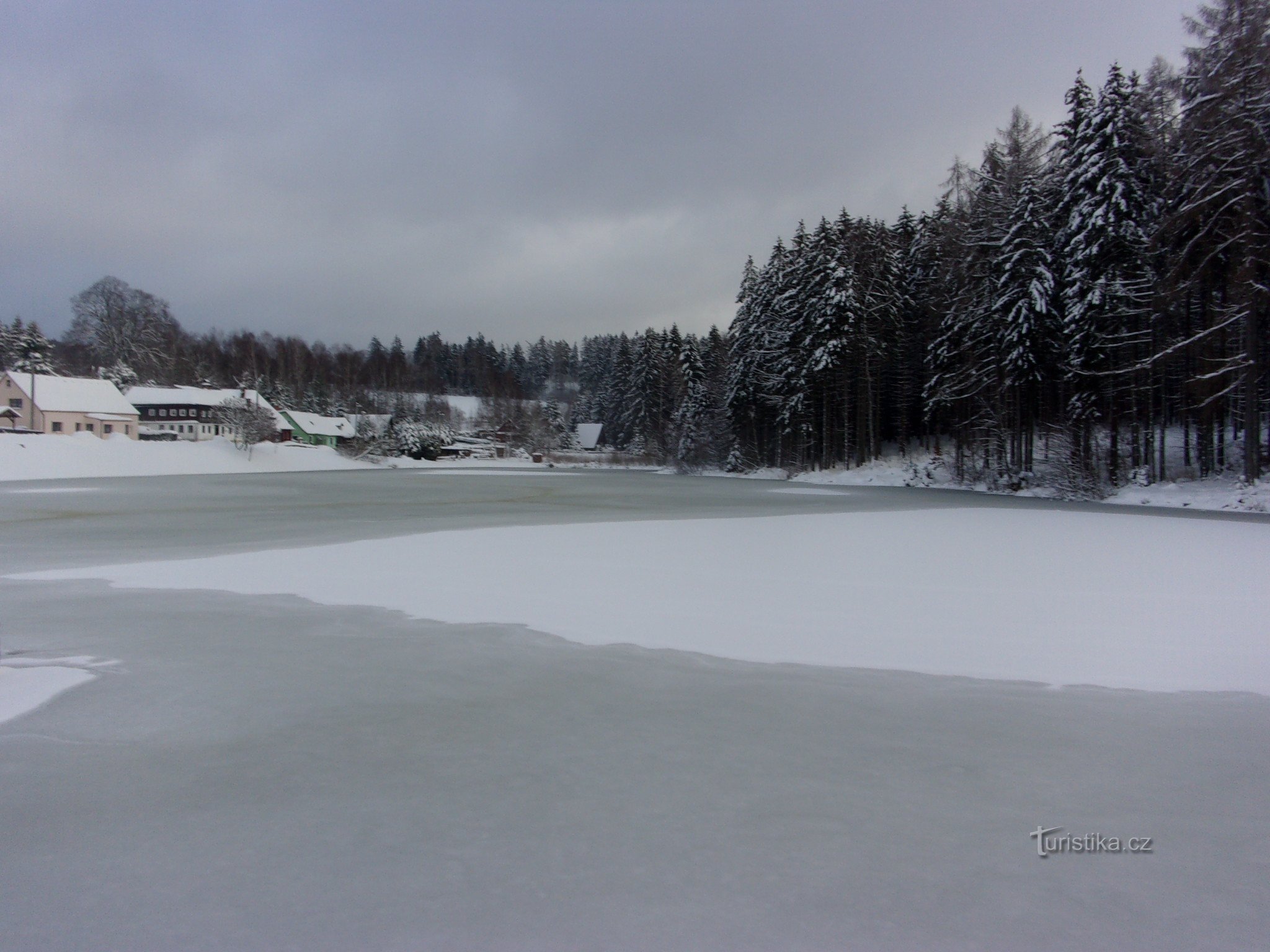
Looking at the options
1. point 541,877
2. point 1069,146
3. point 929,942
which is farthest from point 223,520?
point 1069,146

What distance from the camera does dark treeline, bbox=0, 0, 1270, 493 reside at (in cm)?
2486

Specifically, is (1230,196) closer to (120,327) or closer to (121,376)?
(121,376)

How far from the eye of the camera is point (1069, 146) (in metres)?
31.6

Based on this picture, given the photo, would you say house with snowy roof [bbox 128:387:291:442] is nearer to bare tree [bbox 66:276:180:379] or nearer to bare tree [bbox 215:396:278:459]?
bare tree [bbox 66:276:180:379]

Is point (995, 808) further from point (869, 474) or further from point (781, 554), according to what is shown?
point (869, 474)

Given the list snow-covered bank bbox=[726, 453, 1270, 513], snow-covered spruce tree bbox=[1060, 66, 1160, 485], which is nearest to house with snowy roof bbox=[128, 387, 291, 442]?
snow-covered bank bbox=[726, 453, 1270, 513]

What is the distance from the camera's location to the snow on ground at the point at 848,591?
Result: 7336mm

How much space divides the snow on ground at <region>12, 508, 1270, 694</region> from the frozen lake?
773mm

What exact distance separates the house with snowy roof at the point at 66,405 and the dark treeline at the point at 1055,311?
52965 mm

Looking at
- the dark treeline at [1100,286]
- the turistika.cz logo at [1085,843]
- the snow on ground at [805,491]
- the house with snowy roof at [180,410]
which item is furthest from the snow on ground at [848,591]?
the house with snowy roof at [180,410]

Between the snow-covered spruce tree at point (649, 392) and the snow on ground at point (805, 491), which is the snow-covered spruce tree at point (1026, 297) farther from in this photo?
the snow-covered spruce tree at point (649, 392)

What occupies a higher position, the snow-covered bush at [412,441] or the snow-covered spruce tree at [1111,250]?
the snow-covered spruce tree at [1111,250]

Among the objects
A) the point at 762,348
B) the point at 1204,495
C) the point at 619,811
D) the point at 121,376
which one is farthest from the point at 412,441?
the point at 619,811

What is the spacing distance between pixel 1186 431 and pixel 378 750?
36.2 m
